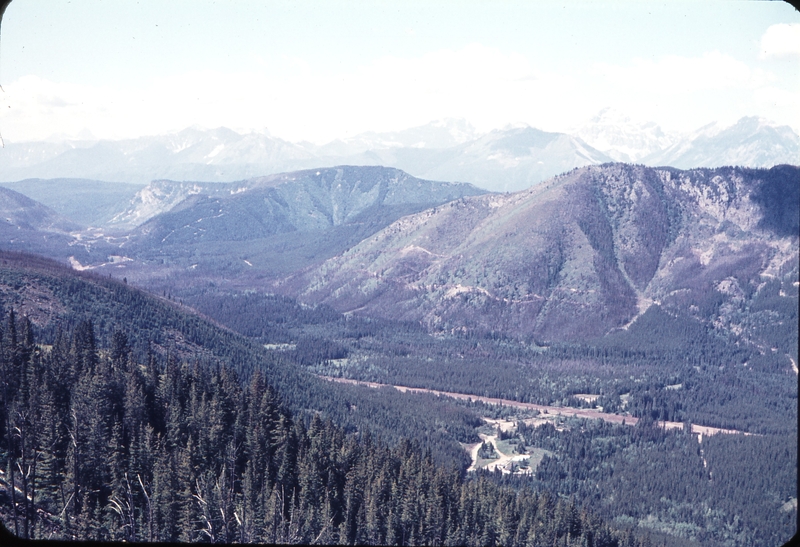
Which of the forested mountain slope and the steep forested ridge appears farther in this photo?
the forested mountain slope

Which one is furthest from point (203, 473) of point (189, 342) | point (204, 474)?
point (189, 342)

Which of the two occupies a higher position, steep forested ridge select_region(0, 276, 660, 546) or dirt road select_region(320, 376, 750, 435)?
steep forested ridge select_region(0, 276, 660, 546)

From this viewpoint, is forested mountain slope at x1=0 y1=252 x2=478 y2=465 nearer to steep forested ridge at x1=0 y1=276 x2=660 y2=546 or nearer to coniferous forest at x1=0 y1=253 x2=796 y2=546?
coniferous forest at x1=0 y1=253 x2=796 y2=546

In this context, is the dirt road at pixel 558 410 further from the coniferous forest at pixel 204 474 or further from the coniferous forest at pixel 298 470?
the coniferous forest at pixel 204 474

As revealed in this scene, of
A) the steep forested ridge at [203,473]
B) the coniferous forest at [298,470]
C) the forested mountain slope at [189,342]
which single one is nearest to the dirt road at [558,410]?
the coniferous forest at [298,470]

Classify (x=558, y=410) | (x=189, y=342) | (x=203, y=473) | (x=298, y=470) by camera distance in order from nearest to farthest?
(x=203, y=473)
(x=298, y=470)
(x=189, y=342)
(x=558, y=410)

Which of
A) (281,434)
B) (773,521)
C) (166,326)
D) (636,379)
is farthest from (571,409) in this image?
(281,434)

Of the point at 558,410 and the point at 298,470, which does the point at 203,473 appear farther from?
the point at 558,410

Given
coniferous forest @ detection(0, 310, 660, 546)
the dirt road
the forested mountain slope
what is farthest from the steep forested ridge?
the dirt road

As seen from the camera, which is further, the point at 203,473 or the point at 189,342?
the point at 189,342

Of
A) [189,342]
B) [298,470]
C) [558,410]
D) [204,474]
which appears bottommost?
[558,410]

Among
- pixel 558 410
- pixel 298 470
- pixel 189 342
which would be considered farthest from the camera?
pixel 558 410
